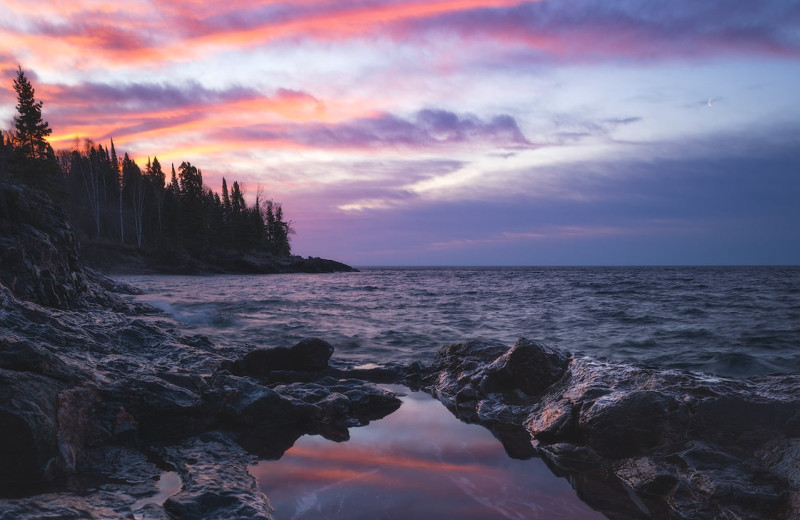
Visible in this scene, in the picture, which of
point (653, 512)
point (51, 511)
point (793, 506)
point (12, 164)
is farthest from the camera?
point (12, 164)

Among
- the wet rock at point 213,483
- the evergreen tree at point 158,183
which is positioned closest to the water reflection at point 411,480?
the wet rock at point 213,483

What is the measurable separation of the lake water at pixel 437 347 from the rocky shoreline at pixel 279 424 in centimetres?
38

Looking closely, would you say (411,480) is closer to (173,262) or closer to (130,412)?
(130,412)

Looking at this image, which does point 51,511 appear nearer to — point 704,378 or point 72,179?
point 704,378

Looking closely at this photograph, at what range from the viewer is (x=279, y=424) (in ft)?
19.0

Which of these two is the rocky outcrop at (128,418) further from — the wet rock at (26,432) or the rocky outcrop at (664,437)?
the rocky outcrop at (664,437)

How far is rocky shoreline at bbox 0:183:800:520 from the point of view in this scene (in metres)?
3.58

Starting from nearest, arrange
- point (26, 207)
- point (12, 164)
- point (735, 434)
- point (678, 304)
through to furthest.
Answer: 1. point (735, 434)
2. point (26, 207)
3. point (678, 304)
4. point (12, 164)

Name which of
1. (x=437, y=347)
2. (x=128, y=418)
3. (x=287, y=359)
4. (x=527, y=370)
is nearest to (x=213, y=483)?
(x=128, y=418)

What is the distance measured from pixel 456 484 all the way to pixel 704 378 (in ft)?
11.7

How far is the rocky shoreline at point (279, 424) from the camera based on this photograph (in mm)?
3580

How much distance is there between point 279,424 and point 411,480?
2.22 m

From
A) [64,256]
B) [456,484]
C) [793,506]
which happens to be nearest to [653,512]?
[793,506]

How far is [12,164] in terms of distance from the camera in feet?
139
